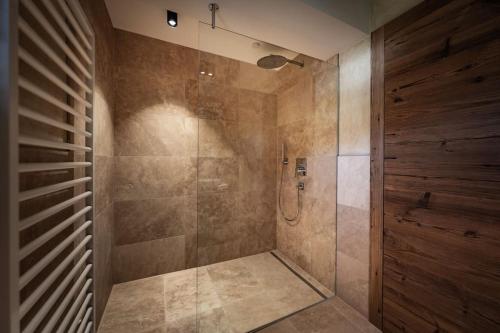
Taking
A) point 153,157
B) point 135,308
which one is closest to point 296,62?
point 153,157

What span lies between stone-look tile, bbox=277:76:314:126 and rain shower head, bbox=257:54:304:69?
→ 0.20 metres

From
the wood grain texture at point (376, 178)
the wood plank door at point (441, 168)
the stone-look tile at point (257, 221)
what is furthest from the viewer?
the stone-look tile at point (257, 221)

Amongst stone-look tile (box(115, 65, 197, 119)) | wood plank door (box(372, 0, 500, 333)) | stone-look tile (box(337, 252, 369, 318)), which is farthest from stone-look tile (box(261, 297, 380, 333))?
stone-look tile (box(115, 65, 197, 119))

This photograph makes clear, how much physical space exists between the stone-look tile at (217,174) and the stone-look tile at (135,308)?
97 centimetres

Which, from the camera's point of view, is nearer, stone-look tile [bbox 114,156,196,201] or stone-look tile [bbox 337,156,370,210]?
stone-look tile [bbox 337,156,370,210]

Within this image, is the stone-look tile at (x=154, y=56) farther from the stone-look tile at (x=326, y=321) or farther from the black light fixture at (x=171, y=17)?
the stone-look tile at (x=326, y=321)

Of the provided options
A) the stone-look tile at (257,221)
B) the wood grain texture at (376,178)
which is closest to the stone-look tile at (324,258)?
the wood grain texture at (376,178)

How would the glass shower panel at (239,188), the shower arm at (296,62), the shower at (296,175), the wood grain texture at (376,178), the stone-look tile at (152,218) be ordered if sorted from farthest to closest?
1. the shower at (296,175)
2. the shower arm at (296,62)
3. the stone-look tile at (152,218)
4. the glass shower panel at (239,188)
5. the wood grain texture at (376,178)

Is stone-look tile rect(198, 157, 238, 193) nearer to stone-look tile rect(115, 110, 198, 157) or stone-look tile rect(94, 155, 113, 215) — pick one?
stone-look tile rect(115, 110, 198, 157)

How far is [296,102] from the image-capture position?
2039mm

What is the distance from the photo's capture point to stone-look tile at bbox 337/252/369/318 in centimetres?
144

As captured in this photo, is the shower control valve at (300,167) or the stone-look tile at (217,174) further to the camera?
the shower control valve at (300,167)

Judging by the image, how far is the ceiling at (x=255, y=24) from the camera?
120cm

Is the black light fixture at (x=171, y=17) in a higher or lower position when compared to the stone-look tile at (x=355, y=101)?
higher
